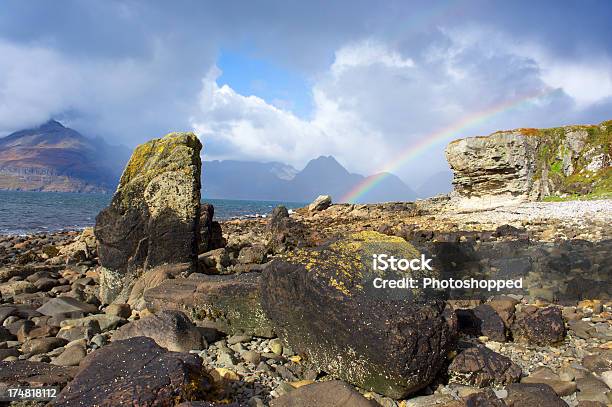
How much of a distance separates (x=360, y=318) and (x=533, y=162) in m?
32.3

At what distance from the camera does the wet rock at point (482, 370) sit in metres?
5.26

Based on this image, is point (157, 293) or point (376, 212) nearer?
point (157, 293)

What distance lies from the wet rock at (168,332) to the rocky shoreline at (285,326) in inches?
0.9

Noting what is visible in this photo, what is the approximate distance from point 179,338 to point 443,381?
376 centimetres

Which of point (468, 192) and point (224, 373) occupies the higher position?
point (468, 192)

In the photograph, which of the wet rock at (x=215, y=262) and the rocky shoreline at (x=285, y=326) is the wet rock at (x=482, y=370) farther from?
the wet rock at (x=215, y=262)

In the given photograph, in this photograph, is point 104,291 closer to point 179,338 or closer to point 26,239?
point 179,338

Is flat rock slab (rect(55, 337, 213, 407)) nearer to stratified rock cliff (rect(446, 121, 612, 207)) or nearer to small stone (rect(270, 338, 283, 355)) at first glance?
small stone (rect(270, 338, 283, 355))

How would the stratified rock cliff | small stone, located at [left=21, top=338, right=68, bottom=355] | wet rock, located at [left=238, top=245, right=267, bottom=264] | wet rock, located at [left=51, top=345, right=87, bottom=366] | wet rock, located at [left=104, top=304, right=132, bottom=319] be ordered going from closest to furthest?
wet rock, located at [left=51, top=345, right=87, bottom=366] < small stone, located at [left=21, top=338, right=68, bottom=355] < wet rock, located at [left=104, top=304, right=132, bottom=319] < wet rock, located at [left=238, top=245, right=267, bottom=264] < the stratified rock cliff

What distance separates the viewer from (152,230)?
1020cm

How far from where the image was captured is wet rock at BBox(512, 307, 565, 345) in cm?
668

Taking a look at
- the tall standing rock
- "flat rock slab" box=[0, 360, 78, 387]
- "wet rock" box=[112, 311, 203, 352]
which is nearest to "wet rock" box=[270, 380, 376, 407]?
"wet rock" box=[112, 311, 203, 352]

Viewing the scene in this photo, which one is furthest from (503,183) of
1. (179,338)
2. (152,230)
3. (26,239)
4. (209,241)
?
(26,239)

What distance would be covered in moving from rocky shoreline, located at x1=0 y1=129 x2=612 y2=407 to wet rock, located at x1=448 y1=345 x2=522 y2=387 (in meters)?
0.02
